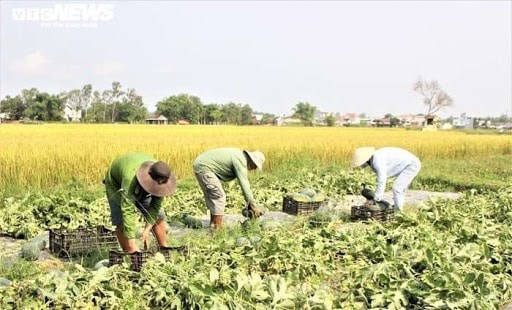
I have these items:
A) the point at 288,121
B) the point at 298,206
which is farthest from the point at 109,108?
the point at 298,206

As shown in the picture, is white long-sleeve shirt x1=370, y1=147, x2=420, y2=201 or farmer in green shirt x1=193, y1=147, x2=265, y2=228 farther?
white long-sleeve shirt x1=370, y1=147, x2=420, y2=201

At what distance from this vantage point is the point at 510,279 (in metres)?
4.84

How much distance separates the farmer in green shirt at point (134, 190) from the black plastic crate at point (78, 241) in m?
0.87

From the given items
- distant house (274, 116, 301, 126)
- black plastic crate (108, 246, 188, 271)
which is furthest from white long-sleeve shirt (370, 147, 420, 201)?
distant house (274, 116, 301, 126)

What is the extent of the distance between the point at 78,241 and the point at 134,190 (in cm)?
155

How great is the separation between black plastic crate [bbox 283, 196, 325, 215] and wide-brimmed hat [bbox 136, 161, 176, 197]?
163 inches

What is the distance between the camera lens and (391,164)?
25.9 ft

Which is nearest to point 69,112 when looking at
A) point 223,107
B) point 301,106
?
point 223,107

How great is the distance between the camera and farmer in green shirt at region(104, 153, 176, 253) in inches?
186

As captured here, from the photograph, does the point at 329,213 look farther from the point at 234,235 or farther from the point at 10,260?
the point at 10,260

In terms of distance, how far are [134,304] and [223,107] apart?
7846 centimetres

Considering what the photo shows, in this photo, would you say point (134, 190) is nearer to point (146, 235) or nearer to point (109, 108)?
point (146, 235)

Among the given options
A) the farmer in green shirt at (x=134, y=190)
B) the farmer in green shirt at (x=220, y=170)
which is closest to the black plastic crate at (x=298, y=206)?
the farmer in green shirt at (x=220, y=170)

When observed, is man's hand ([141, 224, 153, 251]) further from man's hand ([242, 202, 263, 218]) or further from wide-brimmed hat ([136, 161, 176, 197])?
man's hand ([242, 202, 263, 218])
